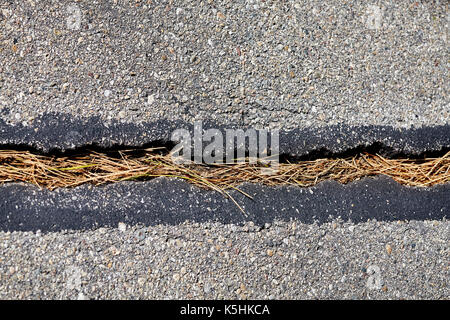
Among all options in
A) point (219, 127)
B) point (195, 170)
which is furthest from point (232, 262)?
point (219, 127)

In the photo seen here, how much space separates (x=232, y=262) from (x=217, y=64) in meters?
0.78

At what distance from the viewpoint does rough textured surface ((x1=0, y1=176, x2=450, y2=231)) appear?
1473 millimetres

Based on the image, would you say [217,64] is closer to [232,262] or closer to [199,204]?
[199,204]

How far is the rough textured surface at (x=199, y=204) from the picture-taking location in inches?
58.0

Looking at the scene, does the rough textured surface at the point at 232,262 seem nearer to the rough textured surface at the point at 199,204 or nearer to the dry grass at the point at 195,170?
the rough textured surface at the point at 199,204

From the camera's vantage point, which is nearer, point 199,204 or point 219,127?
point 199,204

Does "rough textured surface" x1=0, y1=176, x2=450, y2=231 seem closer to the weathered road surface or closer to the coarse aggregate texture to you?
the weathered road surface

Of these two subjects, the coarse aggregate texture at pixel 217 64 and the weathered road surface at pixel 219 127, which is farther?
the coarse aggregate texture at pixel 217 64

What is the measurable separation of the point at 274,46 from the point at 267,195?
619 millimetres

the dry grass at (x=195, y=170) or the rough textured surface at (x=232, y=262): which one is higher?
the dry grass at (x=195, y=170)

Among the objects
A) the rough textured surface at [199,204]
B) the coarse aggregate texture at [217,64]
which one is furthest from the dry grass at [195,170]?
the coarse aggregate texture at [217,64]

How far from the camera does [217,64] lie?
167 cm

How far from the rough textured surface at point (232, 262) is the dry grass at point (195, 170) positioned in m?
0.19
